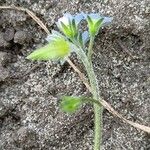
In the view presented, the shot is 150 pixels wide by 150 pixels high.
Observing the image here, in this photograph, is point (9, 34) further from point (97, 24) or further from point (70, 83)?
point (97, 24)

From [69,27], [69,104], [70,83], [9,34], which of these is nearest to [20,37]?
[9,34]

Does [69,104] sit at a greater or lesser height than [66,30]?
lesser

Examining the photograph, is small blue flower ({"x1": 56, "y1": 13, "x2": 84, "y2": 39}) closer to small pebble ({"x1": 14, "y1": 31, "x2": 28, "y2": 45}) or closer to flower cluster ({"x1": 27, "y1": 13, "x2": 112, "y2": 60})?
flower cluster ({"x1": 27, "y1": 13, "x2": 112, "y2": 60})

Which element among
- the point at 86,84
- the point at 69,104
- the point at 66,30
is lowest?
the point at 86,84

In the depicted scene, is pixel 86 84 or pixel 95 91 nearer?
pixel 95 91

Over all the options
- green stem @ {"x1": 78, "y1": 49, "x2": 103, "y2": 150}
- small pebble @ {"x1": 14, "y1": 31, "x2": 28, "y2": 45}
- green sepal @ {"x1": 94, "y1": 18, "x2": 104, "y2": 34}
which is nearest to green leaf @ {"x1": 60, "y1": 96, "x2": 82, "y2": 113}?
green stem @ {"x1": 78, "y1": 49, "x2": 103, "y2": 150}

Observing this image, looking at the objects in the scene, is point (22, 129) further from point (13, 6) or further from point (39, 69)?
point (13, 6)
